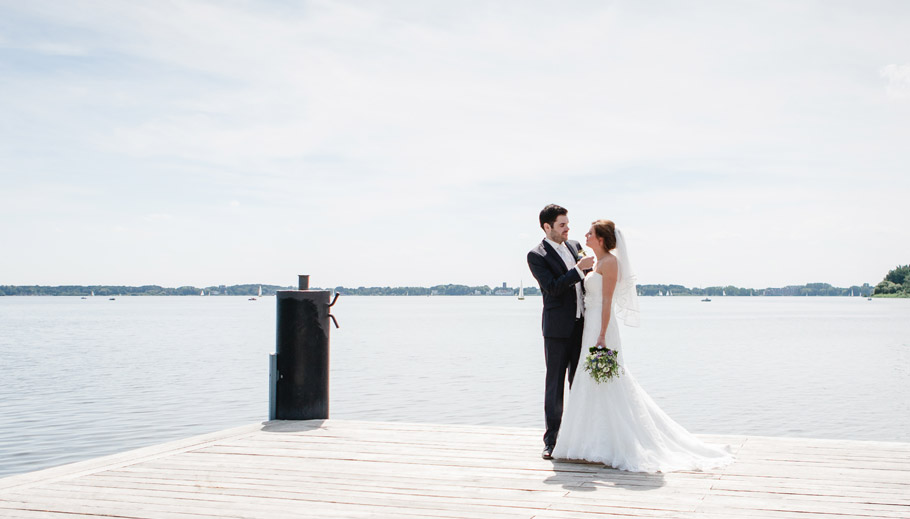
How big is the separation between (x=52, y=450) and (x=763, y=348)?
34.6m

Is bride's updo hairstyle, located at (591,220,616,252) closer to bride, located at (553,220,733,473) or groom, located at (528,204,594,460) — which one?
bride, located at (553,220,733,473)

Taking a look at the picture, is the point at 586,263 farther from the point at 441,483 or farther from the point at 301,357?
the point at 301,357

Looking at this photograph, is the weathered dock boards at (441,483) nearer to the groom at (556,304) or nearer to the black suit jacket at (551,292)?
the groom at (556,304)

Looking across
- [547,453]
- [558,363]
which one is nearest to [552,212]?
[558,363]

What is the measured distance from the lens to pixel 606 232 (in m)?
6.12

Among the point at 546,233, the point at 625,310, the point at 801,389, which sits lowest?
the point at 801,389

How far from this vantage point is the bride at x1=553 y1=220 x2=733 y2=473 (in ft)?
18.9

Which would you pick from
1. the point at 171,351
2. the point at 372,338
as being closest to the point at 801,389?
the point at 171,351

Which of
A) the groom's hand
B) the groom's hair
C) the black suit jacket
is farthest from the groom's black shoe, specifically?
the groom's hair

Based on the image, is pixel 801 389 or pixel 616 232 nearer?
pixel 616 232

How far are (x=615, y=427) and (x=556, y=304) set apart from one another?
1.02 meters

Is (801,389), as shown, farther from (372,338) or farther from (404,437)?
(372,338)

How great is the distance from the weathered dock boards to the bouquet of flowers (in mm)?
672

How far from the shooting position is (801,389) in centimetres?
2231
